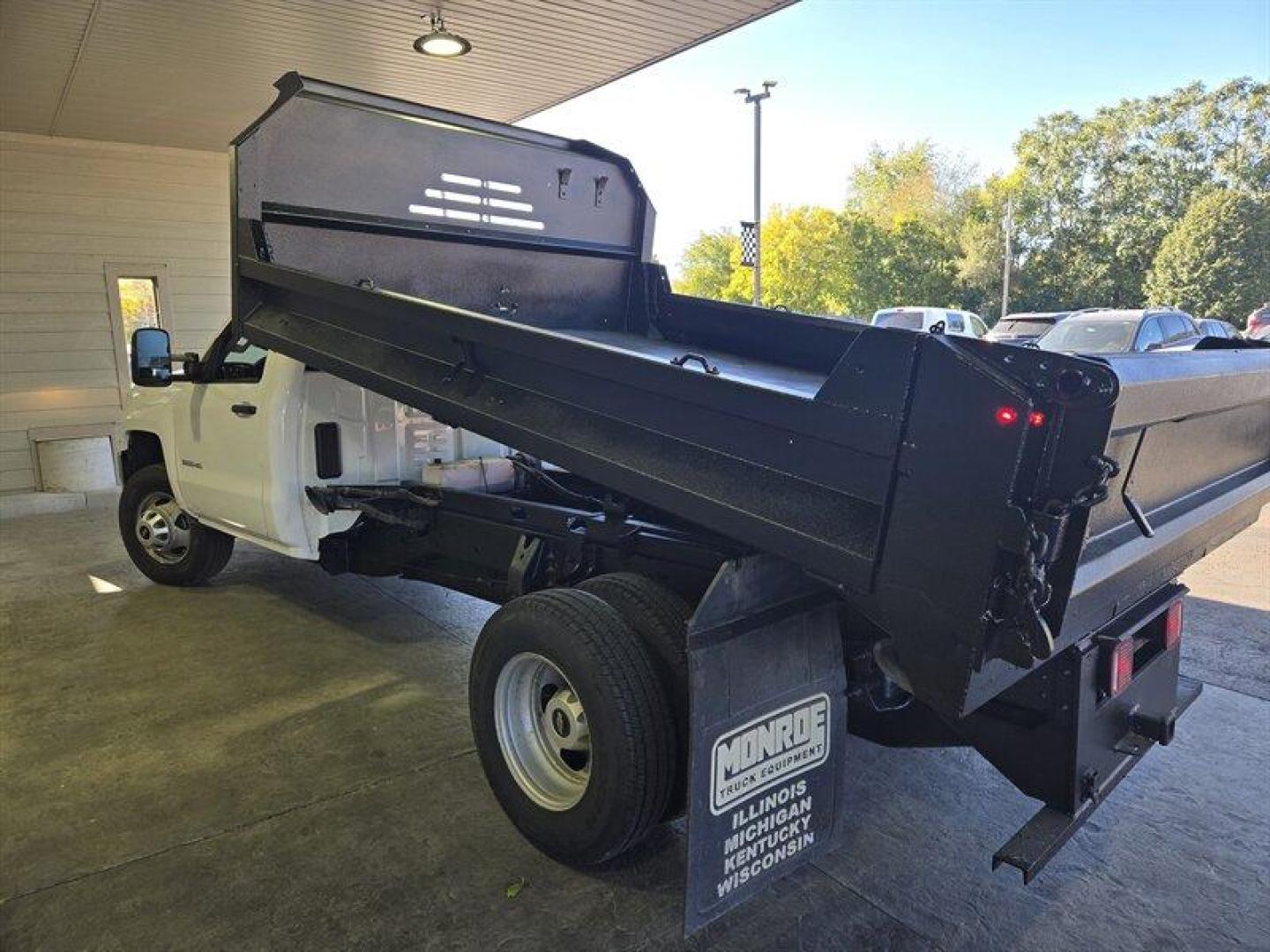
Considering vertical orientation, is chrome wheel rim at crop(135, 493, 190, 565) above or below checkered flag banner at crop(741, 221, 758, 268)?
below

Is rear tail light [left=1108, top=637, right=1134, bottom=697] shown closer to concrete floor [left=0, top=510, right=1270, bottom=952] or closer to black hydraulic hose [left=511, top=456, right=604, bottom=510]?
concrete floor [left=0, top=510, right=1270, bottom=952]

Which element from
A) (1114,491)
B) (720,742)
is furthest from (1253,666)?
(720,742)

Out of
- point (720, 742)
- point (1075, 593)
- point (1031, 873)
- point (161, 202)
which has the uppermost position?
point (161, 202)

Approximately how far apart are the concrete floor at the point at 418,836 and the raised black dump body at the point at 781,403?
3.17 feet

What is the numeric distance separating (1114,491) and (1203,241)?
2761 cm

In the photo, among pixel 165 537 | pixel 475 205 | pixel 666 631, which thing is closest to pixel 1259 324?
pixel 475 205

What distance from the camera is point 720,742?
2.22m

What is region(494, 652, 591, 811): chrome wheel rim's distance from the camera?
2836mm

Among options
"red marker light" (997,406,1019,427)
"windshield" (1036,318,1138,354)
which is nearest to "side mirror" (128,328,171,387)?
"red marker light" (997,406,1019,427)

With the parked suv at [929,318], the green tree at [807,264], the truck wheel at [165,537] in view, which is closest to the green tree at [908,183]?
the green tree at [807,264]

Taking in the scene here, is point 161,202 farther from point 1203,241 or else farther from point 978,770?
point 1203,241

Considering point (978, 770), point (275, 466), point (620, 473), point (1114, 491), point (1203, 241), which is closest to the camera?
point (1114, 491)

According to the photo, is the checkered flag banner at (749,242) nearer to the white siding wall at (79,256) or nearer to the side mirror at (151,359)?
the white siding wall at (79,256)

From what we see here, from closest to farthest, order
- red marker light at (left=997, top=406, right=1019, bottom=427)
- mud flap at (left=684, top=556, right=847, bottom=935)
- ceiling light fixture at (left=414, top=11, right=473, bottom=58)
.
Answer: red marker light at (left=997, top=406, right=1019, bottom=427), mud flap at (left=684, top=556, right=847, bottom=935), ceiling light fixture at (left=414, top=11, right=473, bottom=58)
